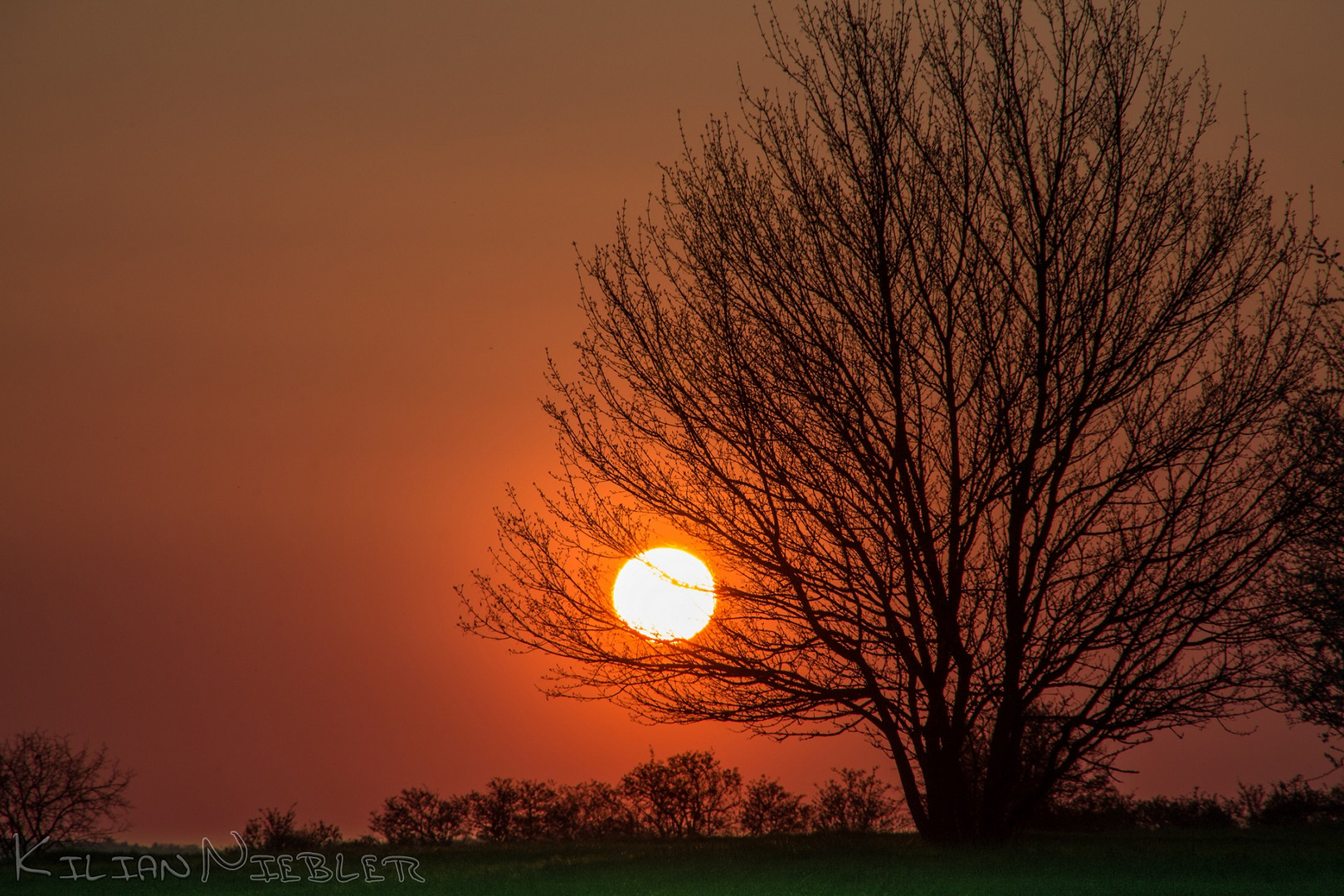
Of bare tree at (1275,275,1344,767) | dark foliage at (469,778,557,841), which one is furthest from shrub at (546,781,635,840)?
bare tree at (1275,275,1344,767)

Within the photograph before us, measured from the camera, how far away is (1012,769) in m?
9.31

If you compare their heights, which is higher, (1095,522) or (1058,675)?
(1095,522)

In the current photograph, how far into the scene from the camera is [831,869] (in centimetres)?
816

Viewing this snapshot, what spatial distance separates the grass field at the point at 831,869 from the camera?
725 centimetres

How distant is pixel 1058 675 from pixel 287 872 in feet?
24.0

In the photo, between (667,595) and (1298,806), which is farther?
(1298,806)

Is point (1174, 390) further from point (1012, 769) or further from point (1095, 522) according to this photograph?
point (1012, 769)

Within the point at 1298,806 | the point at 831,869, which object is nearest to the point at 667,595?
the point at 831,869

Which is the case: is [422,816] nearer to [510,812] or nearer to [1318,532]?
[510,812]

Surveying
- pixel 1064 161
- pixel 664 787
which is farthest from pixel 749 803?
pixel 1064 161

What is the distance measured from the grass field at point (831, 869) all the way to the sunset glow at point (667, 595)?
2078mm

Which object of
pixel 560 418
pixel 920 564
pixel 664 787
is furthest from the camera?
pixel 664 787

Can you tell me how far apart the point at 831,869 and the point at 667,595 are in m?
2.78

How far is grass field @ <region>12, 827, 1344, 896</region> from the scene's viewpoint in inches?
285
